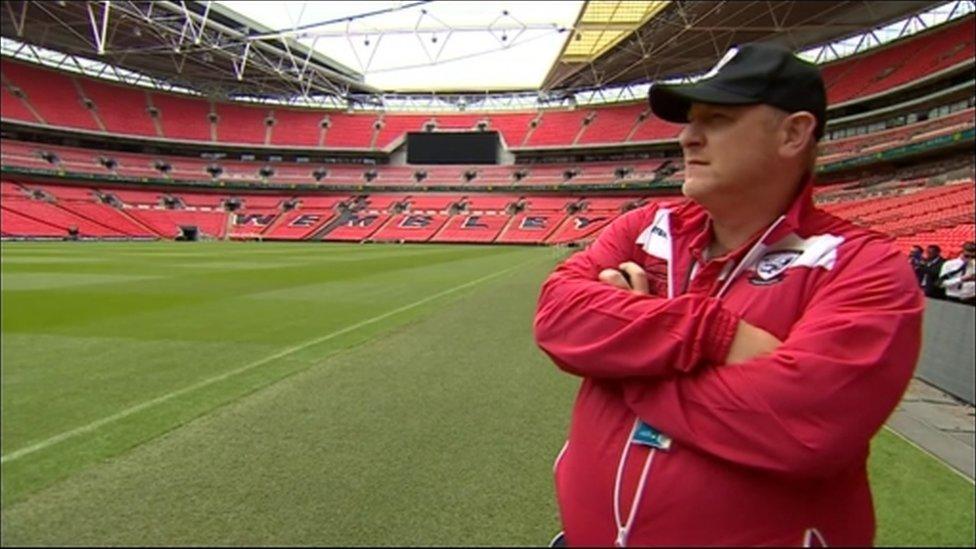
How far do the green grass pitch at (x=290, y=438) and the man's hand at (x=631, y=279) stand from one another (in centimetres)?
144

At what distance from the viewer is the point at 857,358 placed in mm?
1392

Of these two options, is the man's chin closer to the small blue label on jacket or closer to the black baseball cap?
the black baseball cap

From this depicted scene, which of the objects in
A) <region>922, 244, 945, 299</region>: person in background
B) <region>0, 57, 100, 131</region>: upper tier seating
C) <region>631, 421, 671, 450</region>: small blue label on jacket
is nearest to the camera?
<region>631, 421, 671, 450</region>: small blue label on jacket

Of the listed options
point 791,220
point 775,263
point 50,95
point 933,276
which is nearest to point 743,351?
point 775,263

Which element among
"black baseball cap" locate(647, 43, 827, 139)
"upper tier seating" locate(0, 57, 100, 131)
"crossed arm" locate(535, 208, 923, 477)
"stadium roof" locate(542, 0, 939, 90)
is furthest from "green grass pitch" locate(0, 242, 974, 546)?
"upper tier seating" locate(0, 57, 100, 131)

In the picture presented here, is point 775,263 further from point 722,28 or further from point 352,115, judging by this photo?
point 352,115

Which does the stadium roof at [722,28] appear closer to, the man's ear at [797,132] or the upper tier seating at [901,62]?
the upper tier seating at [901,62]

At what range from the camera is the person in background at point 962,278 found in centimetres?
778

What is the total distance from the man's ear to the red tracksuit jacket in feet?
0.41

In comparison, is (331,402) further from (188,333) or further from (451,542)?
(188,333)

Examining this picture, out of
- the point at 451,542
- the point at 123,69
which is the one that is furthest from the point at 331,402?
the point at 123,69

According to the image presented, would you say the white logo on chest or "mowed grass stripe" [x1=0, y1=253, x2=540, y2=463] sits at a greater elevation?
the white logo on chest

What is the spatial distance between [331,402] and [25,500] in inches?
85.7

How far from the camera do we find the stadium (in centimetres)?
317
